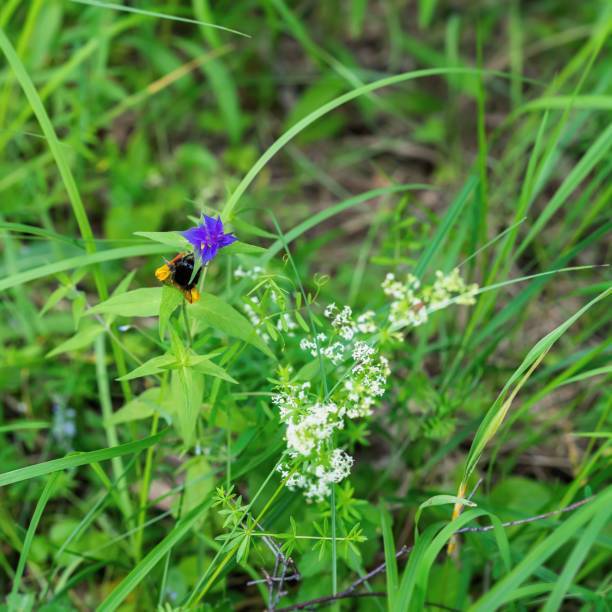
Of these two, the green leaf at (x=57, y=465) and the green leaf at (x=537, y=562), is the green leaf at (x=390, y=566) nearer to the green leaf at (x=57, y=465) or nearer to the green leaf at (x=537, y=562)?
the green leaf at (x=537, y=562)

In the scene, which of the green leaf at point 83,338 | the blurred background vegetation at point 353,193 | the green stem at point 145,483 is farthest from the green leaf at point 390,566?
the green leaf at point 83,338

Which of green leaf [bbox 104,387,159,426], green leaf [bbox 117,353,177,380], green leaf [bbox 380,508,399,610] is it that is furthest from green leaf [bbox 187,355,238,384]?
green leaf [bbox 380,508,399,610]

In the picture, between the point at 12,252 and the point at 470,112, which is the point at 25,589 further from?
the point at 470,112

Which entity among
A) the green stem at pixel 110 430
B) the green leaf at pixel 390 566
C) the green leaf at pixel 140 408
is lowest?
the green stem at pixel 110 430

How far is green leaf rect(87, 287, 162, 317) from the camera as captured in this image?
156 centimetres

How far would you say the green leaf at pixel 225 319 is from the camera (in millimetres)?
1586

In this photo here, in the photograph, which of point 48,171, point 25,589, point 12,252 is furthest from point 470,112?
point 25,589

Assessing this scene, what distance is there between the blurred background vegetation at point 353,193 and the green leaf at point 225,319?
45 cm

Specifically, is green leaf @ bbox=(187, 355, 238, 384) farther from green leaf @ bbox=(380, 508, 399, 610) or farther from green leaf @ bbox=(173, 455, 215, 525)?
green leaf @ bbox=(380, 508, 399, 610)

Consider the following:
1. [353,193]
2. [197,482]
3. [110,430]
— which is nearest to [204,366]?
[197,482]

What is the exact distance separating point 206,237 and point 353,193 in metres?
2.50

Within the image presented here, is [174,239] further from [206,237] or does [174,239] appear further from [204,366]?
[204,366]

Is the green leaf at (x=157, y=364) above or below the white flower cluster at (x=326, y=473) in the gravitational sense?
above

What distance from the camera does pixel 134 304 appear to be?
5.20 feet
